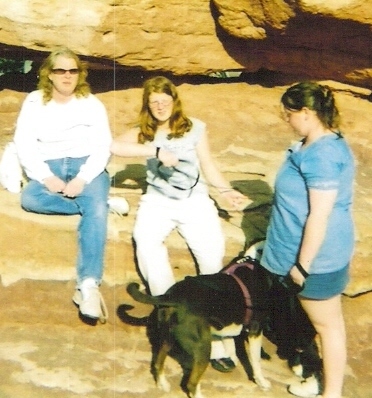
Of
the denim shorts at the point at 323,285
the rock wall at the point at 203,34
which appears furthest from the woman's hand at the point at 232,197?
the rock wall at the point at 203,34

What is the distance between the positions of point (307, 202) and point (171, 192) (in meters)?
0.91


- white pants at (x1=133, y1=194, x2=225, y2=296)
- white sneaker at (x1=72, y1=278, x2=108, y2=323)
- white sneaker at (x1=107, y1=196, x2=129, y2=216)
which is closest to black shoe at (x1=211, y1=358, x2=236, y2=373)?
white pants at (x1=133, y1=194, x2=225, y2=296)

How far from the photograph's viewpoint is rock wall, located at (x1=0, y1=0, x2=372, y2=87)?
5.42 meters

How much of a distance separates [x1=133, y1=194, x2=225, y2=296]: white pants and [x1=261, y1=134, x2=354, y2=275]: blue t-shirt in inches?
21.0

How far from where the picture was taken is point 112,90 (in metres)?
6.28

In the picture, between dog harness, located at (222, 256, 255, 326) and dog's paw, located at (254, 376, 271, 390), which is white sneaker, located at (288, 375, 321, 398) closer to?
dog's paw, located at (254, 376, 271, 390)

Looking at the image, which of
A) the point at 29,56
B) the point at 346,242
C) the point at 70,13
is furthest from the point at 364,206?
the point at 29,56

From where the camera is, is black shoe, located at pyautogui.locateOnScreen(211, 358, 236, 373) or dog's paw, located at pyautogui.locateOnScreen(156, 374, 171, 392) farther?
black shoe, located at pyautogui.locateOnScreen(211, 358, 236, 373)

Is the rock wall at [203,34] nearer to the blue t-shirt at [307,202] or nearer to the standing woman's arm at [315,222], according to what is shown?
the blue t-shirt at [307,202]

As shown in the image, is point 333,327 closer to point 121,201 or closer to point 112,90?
point 121,201

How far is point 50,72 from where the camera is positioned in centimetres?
405

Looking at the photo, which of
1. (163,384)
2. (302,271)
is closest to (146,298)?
(163,384)

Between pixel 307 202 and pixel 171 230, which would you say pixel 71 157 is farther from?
pixel 307 202

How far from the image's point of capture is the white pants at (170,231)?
380 centimetres
